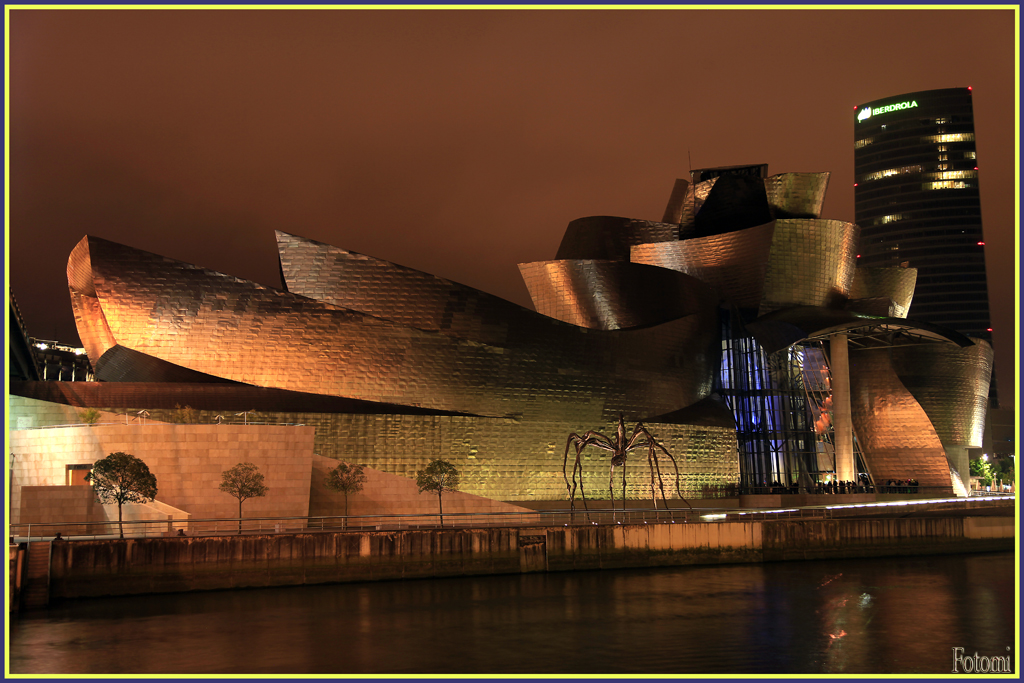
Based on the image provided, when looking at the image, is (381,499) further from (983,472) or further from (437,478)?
(983,472)

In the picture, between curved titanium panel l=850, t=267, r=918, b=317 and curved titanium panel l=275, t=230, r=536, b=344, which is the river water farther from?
curved titanium panel l=850, t=267, r=918, b=317

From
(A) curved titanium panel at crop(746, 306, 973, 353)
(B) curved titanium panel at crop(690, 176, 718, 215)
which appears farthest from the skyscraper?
(A) curved titanium panel at crop(746, 306, 973, 353)

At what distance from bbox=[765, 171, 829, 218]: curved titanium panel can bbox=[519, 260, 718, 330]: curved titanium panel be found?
1078 centimetres

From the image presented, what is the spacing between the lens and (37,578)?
21.6 meters

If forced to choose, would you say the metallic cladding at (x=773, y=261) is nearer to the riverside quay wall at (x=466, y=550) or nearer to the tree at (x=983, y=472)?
the riverside quay wall at (x=466, y=550)

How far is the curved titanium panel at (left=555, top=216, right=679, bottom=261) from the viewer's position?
55.2 meters

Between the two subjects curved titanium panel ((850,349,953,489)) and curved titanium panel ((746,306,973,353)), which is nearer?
curved titanium panel ((746,306,973,353))

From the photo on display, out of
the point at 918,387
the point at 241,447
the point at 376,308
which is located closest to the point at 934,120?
the point at 918,387

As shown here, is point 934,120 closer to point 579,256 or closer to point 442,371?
point 579,256

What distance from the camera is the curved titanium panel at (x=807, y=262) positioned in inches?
1991

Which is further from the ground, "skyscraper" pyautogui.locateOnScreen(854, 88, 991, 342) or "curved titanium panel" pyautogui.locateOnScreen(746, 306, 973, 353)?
"skyscraper" pyautogui.locateOnScreen(854, 88, 991, 342)

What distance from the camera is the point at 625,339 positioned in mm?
42969

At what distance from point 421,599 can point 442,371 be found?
1560 centimetres

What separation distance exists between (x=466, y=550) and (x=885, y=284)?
39106 mm
